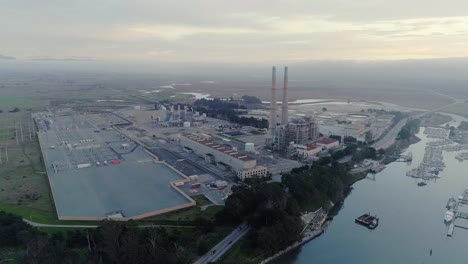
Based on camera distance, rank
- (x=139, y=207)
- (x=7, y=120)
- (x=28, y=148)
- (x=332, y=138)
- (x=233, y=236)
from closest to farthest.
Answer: (x=233, y=236) → (x=139, y=207) → (x=28, y=148) → (x=332, y=138) → (x=7, y=120)

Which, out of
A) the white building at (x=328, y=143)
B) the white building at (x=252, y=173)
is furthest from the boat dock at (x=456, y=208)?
the white building at (x=328, y=143)

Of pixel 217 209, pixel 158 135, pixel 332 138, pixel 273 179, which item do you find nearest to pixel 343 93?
pixel 332 138

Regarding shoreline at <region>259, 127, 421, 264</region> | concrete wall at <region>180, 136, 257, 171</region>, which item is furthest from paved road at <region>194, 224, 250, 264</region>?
concrete wall at <region>180, 136, 257, 171</region>

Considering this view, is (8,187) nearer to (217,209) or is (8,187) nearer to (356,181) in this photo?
(217,209)

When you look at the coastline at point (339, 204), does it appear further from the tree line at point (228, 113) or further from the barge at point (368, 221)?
the tree line at point (228, 113)

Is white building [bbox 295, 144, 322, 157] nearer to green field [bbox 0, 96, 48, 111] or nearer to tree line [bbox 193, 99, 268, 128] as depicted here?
tree line [bbox 193, 99, 268, 128]

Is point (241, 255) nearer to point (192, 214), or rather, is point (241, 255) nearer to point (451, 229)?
point (192, 214)
